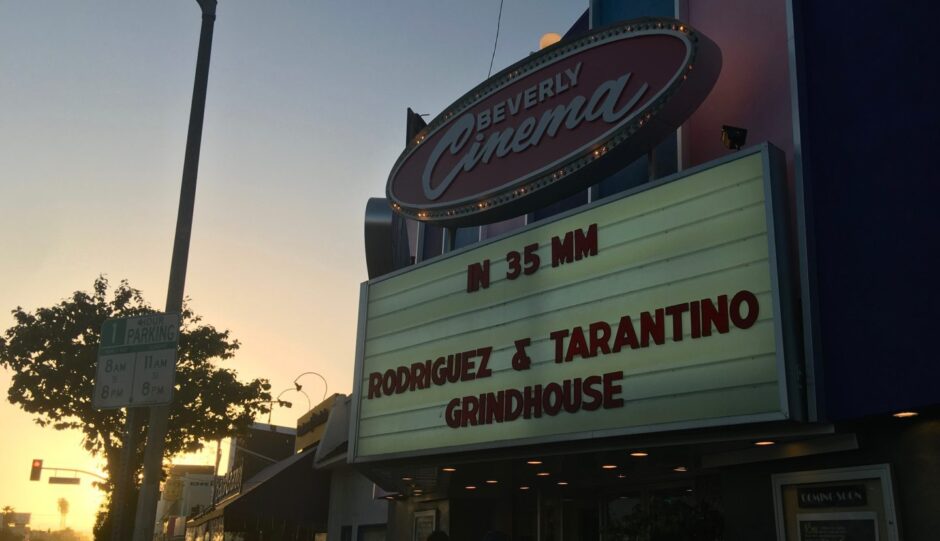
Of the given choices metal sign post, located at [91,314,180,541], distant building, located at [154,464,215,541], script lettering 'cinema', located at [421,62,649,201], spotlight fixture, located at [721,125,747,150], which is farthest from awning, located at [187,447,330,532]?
distant building, located at [154,464,215,541]

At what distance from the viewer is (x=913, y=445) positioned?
320 inches

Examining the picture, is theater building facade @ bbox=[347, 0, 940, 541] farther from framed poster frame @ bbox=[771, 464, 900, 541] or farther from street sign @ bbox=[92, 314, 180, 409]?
street sign @ bbox=[92, 314, 180, 409]

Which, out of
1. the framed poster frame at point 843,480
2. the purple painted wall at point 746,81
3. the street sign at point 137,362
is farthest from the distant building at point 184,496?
the framed poster frame at point 843,480

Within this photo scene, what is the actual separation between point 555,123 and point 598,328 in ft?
9.52

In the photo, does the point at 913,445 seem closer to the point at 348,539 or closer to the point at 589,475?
the point at 589,475

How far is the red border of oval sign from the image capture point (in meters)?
10.0

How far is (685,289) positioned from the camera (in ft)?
29.9

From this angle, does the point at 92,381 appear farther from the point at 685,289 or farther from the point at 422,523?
the point at 685,289

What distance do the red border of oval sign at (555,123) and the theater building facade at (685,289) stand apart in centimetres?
3

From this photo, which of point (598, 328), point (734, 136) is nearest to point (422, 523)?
point (598, 328)

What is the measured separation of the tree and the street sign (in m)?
14.4

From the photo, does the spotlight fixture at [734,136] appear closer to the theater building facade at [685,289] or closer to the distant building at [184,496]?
the theater building facade at [685,289]

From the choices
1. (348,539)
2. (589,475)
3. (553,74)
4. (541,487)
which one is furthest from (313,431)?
(553,74)

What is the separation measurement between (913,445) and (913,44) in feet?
11.9
